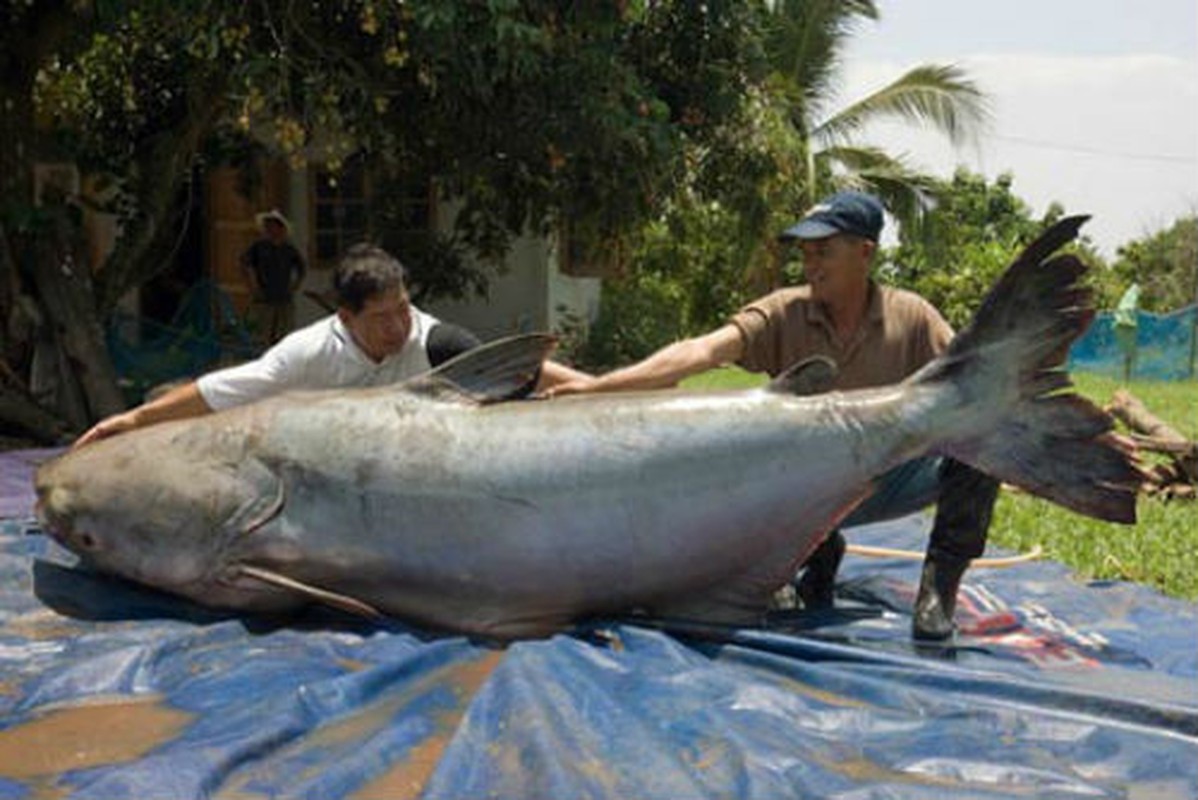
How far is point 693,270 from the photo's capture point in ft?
65.4

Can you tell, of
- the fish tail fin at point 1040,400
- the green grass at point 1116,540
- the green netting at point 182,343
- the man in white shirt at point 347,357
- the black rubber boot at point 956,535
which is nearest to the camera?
the fish tail fin at point 1040,400

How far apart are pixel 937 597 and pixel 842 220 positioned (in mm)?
1123

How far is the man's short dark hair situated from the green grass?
8.46 ft

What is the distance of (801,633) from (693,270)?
55.0 ft

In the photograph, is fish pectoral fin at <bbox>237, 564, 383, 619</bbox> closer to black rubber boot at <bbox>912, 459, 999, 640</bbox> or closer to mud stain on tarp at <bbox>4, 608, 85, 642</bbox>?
mud stain on tarp at <bbox>4, 608, 85, 642</bbox>

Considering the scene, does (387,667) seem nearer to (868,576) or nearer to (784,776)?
(784,776)

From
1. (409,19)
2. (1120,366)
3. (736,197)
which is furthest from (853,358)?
(1120,366)

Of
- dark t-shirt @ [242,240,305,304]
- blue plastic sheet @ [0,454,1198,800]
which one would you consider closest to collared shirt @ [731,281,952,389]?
blue plastic sheet @ [0,454,1198,800]

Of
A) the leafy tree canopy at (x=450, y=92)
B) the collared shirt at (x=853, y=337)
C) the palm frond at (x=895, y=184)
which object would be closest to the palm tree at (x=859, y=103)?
the palm frond at (x=895, y=184)

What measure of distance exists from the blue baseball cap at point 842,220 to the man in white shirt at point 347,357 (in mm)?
836

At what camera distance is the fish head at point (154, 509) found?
3.37 metres

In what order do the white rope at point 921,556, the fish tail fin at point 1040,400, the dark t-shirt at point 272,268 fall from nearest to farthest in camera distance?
the fish tail fin at point 1040,400, the white rope at point 921,556, the dark t-shirt at point 272,268

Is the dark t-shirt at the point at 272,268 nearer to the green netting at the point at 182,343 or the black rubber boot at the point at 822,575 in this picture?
the green netting at the point at 182,343

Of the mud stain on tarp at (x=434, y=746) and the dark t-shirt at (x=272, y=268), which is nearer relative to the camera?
the mud stain on tarp at (x=434, y=746)
